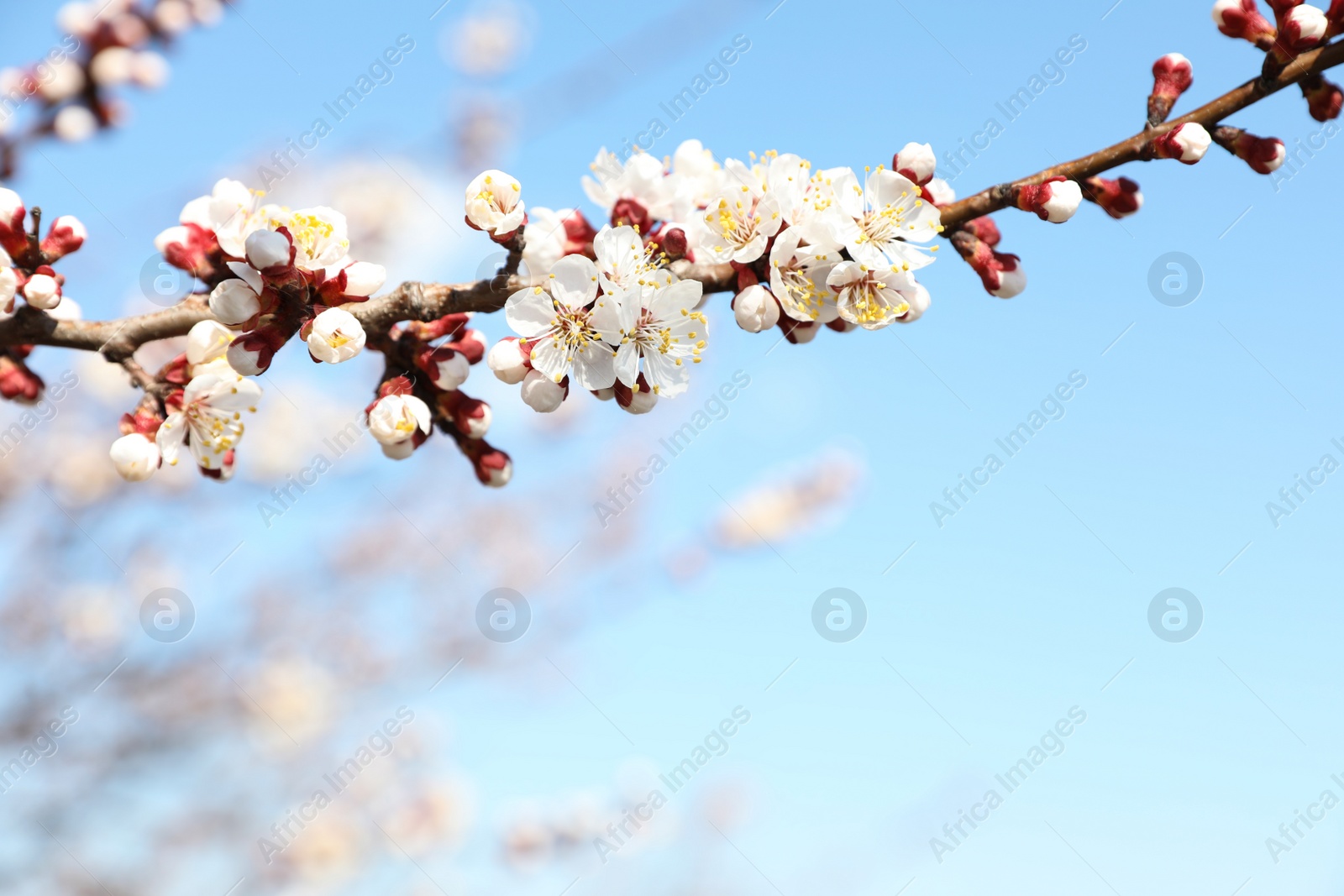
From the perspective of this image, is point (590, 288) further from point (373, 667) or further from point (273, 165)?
point (373, 667)

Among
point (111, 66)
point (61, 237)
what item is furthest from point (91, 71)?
point (61, 237)

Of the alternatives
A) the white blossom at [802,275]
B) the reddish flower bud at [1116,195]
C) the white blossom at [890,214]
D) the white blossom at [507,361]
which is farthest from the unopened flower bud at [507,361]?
the reddish flower bud at [1116,195]

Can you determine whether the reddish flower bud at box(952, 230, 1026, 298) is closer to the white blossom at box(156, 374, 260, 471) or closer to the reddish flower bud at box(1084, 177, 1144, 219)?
the reddish flower bud at box(1084, 177, 1144, 219)

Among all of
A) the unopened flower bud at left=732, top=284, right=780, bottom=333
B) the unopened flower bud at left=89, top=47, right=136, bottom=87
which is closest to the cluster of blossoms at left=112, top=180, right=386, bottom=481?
the unopened flower bud at left=732, top=284, right=780, bottom=333

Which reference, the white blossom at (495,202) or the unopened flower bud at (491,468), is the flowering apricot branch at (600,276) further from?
the unopened flower bud at (491,468)

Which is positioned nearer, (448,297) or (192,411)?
(448,297)

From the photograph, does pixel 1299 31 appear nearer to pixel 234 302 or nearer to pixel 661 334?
pixel 661 334
